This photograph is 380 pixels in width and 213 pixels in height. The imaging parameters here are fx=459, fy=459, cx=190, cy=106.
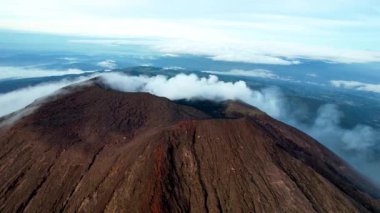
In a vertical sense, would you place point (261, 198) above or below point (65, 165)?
above

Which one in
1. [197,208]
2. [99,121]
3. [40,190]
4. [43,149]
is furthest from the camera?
[99,121]

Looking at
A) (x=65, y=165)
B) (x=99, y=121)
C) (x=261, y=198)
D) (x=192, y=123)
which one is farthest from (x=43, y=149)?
(x=261, y=198)

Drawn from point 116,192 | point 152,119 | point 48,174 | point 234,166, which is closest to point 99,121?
point 152,119

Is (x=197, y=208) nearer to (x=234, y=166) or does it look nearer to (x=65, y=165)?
(x=234, y=166)

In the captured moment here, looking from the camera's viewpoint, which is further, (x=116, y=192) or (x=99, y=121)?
(x=99, y=121)

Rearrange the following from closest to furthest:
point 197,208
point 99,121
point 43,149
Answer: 1. point 197,208
2. point 43,149
3. point 99,121

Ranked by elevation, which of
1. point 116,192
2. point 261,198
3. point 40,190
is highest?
point 261,198

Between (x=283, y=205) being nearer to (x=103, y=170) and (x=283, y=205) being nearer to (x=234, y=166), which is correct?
(x=234, y=166)
